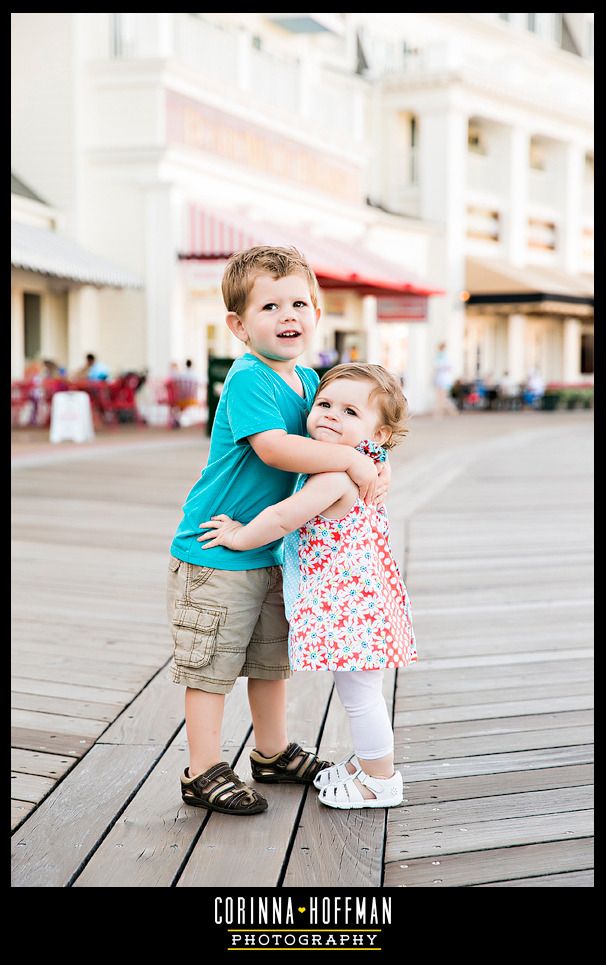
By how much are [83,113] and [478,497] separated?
431 inches

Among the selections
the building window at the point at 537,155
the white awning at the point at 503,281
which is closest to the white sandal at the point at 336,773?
the white awning at the point at 503,281

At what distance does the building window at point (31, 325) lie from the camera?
16828 millimetres

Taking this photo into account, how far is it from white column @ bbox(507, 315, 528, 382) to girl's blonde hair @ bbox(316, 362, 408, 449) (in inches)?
1116

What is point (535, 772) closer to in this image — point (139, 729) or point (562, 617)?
point (139, 729)

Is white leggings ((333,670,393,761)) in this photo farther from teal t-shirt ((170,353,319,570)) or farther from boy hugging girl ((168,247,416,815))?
teal t-shirt ((170,353,319,570))

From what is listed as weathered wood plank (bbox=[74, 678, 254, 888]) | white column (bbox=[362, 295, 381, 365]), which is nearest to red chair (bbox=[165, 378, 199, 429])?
white column (bbox=[362, 295, 381, 365])

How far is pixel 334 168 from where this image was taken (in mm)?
22406

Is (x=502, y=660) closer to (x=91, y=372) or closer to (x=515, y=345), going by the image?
(x=91, y=372)

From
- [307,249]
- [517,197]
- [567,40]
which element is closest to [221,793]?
[307,249]

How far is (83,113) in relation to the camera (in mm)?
16828

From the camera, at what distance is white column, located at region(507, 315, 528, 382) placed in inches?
1192

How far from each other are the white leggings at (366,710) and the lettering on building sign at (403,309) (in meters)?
20.7

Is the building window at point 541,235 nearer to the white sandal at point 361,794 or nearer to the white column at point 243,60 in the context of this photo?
the white column at point 243,60

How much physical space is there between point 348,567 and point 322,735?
0.83 meters
